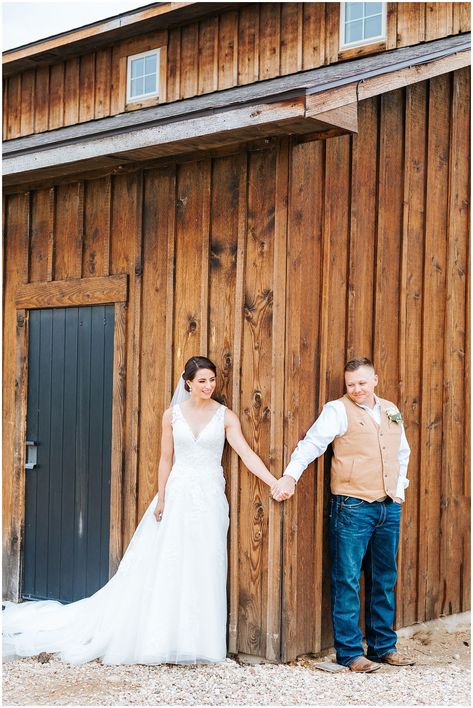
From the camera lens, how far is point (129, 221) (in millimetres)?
6555

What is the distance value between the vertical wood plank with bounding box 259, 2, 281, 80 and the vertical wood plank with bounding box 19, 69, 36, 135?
10.1 ft

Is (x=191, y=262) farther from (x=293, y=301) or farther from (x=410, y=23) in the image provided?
(x=410, y=23)

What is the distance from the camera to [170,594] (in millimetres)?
5684

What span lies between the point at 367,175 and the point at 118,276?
→ 1.89 m

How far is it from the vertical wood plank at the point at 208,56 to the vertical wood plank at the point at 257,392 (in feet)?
11.5

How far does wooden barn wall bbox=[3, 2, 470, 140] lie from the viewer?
25.8 ft

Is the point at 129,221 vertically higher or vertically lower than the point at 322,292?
higher

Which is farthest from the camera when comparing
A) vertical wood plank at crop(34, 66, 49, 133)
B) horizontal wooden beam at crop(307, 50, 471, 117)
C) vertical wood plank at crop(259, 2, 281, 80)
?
vertical wood plank at crop(34, 66, 49, 133)

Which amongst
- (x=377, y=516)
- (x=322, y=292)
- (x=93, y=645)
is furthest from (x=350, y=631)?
(x=322, y=292)

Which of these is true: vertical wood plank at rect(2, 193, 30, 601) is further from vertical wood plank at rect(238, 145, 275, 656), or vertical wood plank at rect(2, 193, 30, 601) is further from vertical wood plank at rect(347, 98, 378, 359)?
vertical wood plank at rect(347, 98, 378, 359)

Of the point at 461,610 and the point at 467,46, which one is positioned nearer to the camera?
the point at 467,46

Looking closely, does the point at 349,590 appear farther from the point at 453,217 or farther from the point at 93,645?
the point at 453,217

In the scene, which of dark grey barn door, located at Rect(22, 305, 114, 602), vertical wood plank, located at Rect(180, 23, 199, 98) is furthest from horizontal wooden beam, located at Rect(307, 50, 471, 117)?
vertical wood plank, located at Rect(180, 23, 199, 98)

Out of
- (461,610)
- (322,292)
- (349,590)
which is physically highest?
(322,292)
